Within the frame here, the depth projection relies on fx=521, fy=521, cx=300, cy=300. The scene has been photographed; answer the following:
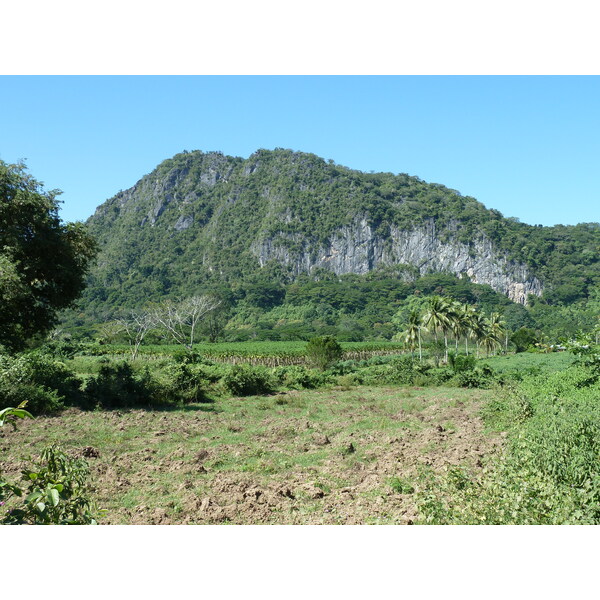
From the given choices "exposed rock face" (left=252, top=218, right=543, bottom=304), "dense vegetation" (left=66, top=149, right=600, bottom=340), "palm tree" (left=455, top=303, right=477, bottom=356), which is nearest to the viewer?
"palm tree" (left=455, top=303, right=477, bottom=356)

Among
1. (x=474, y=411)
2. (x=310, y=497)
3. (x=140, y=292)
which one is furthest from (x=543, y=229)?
(x=310, y=497)

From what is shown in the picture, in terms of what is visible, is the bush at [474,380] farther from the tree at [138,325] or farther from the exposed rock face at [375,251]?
the exposed rock face at [375,251]

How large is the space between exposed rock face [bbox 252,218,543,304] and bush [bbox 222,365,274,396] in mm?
122113

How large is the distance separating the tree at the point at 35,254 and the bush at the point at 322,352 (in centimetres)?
2253

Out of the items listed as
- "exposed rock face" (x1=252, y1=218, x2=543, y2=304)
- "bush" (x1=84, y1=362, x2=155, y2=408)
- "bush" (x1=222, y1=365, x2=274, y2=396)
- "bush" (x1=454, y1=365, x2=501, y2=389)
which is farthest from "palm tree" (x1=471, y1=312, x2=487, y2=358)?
"exposed rock face" (x1=252, y1=218, x2=543, y2=304)

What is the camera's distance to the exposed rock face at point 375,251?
13612 cm

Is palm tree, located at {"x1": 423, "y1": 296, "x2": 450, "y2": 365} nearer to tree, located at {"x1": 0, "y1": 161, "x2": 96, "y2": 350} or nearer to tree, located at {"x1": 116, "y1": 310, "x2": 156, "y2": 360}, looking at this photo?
tree, located at {"x1": 116, "y1": 310, "x2": 156, "y2": 360}

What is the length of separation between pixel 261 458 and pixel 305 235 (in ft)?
463

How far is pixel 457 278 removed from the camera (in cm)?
13100

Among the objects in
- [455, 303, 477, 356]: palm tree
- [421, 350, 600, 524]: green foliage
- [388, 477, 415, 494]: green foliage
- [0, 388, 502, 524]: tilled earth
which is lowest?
[0, 388, 502, 524]: tilled earth

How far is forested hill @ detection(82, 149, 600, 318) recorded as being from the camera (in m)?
123

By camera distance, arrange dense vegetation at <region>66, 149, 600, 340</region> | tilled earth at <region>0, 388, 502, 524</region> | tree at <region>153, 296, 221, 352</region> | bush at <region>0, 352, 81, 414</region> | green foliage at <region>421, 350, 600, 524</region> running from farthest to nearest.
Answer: dense vegetation at <region>66, 149, 600, 340</region>
tree at <region>153, 296, 221, 352</region>
bush at <region>0, 352, 81, 414</region>
tilled earth at <region>0, 388, 502, 524</region>
green foliage at <region>421, 350, 600, 524</region>

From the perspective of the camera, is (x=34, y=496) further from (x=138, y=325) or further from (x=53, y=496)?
(x=138, y=325)

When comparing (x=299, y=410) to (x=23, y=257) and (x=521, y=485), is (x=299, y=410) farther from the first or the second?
(x=521, y=485)
